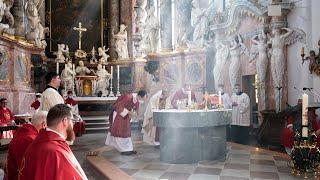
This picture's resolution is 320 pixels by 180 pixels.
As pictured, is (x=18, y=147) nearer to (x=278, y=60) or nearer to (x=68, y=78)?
(x=278, y=60)

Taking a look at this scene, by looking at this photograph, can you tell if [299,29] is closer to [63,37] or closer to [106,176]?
[106,176]

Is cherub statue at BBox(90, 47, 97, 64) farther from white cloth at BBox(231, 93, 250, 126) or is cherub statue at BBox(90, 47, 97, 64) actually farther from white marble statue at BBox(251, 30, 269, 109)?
white marble statue at BBox(251, 30, 269, 109)

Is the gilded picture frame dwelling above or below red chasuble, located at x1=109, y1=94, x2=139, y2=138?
above

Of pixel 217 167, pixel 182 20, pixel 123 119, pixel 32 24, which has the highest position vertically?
pixel 182 20

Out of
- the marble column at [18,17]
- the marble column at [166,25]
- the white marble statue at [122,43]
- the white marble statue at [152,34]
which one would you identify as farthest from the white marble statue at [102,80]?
the marble column at [18,17]

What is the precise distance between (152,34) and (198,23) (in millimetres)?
3602

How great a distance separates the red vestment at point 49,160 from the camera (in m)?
2.99

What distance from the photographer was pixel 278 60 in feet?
34.5

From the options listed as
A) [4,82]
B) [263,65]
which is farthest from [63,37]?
[263,65]

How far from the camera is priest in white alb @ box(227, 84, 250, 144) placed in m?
11.5

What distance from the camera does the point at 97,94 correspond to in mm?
18750

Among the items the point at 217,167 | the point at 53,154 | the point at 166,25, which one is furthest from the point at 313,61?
the point at 166,25

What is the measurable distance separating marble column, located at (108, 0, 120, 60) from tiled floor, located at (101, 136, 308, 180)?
40.2 feet

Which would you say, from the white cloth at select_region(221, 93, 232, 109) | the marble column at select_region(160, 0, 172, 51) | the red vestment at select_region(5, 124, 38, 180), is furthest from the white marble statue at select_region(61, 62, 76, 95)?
the red vestment at select_region(5, 124, 38, 180)
